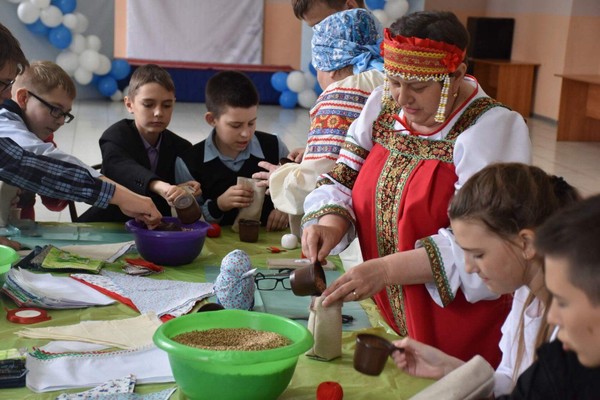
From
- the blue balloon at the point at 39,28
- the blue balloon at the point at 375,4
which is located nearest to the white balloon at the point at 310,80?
the blue balloon at the point at 375,4

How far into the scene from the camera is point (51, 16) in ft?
33.5

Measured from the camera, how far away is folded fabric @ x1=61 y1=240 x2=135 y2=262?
2529 millimetres

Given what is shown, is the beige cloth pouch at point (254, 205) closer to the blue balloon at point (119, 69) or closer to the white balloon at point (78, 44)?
the white balloon at point (78, 44)

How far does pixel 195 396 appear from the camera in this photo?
1538mm

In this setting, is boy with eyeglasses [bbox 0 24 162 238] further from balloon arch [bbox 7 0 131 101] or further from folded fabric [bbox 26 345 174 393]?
balloon arch [bbox 7 0 131 101]

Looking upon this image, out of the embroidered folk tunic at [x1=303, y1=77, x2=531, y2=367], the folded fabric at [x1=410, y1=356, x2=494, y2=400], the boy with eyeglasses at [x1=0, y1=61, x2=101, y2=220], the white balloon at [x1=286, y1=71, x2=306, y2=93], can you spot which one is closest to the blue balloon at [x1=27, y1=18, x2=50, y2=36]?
the white balloon at [x1=286, y1=71, x2=306, y2=93]

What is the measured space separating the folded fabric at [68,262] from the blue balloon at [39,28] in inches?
342

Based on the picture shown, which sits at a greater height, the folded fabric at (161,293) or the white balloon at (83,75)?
the folded fabric at (161,293)

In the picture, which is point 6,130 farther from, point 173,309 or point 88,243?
point 173,309

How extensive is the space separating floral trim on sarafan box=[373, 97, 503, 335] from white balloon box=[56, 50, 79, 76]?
359 inches

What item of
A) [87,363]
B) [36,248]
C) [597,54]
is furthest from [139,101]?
[597,54]

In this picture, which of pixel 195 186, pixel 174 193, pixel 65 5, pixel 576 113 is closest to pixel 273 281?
pixel 174 193

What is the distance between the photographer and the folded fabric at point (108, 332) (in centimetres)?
186

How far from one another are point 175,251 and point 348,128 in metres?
0.66
